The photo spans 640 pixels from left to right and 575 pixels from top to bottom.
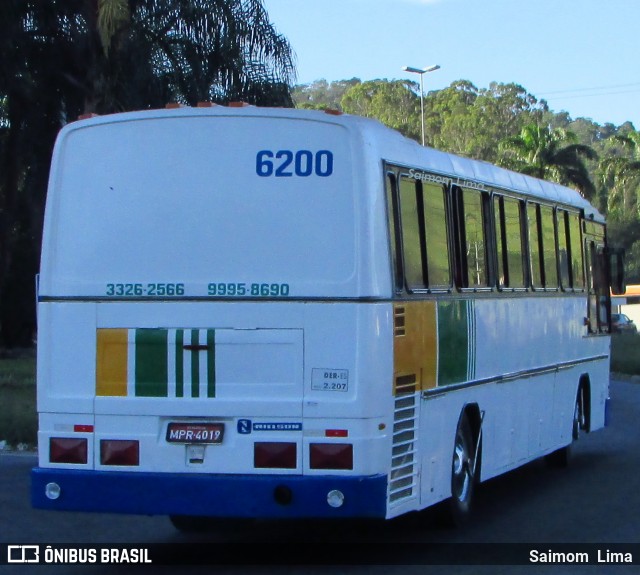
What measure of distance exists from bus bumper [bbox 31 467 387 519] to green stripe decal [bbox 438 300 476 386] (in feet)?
5.81

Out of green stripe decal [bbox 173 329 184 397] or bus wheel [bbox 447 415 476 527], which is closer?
green stripe decal [bbox 173 329 184 397]

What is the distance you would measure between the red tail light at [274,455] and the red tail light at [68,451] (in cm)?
120

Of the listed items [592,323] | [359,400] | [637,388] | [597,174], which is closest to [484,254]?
[359,400]

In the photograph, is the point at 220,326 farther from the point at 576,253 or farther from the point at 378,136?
the point at 576,253

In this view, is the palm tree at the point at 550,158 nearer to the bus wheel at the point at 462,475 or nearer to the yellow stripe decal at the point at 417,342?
the bus wheel at the point at 462,475

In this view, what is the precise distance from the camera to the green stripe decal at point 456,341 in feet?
33.0

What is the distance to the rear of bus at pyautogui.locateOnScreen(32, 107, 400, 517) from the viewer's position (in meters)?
8.54

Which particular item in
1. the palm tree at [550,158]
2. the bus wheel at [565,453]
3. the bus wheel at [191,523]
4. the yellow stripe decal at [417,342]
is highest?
the palm tree at [550,158]

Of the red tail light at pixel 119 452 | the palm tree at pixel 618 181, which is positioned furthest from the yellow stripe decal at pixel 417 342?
the palm tree at pixel 618 181

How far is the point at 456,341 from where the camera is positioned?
10.4 m

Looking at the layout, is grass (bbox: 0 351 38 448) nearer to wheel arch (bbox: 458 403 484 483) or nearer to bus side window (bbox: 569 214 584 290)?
bus side window (bbox: 569 214 584 290)

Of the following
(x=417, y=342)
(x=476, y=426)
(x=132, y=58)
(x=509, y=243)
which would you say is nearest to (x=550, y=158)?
Result: (x=132, y=58)

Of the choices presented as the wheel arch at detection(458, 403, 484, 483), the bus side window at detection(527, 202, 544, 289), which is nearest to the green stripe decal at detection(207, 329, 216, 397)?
the wheel arch at detection(458, 403, 484, 483)

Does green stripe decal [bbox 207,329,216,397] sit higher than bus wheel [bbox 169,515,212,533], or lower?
higher
